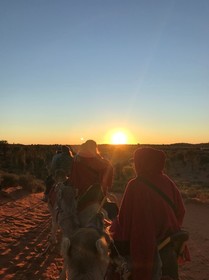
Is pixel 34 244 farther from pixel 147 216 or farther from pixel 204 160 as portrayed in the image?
pixel 204 160

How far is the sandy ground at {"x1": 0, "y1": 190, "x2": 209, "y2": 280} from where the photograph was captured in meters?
9.44

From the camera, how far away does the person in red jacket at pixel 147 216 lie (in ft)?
13.7

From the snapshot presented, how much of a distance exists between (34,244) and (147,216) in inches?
318

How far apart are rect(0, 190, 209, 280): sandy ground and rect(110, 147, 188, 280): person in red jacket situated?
5.23 metres

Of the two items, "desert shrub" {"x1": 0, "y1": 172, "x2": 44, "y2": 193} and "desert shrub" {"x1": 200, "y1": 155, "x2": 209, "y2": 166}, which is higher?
"desert shrub" {"x1": 200, "y1": 155, "x2": 209, "y2": 166}

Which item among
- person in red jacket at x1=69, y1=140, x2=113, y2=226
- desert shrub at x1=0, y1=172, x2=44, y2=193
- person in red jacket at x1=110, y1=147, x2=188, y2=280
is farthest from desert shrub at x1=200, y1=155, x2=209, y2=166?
person in red jacket at x1=110, y1=147, x2=188, y2=280

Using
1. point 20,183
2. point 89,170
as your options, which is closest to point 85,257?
point 89,170

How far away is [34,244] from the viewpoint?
1164 cm

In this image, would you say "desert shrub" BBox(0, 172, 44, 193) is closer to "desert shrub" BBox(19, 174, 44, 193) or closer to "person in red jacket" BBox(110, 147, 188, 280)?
"desert shrub" BBox(19, 174, 44, 193)

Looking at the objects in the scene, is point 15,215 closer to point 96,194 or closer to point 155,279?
point 96,194

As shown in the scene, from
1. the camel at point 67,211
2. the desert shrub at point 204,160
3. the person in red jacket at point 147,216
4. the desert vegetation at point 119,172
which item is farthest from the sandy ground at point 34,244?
the desert shrub at point 204,160

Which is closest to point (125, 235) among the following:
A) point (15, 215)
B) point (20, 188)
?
point (15, 215)

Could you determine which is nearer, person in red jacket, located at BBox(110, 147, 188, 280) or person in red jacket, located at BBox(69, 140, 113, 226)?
person in red jacket, located at BBox(110, 147, 188, 280)

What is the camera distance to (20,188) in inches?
870
